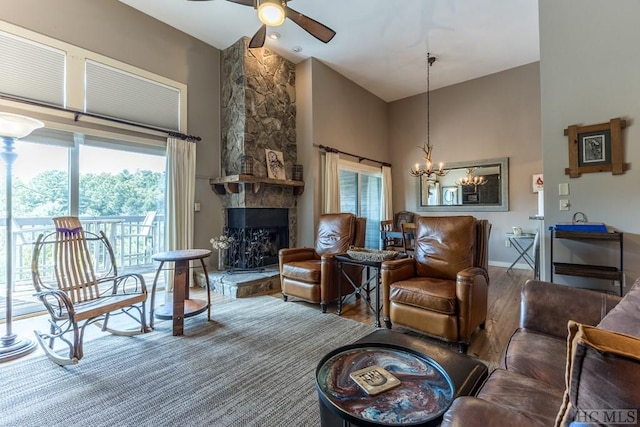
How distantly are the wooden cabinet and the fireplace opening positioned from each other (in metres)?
3.72

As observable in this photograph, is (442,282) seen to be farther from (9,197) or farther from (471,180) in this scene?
(471,180)

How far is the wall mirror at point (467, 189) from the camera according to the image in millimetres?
5590

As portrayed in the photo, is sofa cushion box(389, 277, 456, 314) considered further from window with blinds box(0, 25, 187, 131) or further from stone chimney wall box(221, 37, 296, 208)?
window with blinds box(0, 25, 187, 131)

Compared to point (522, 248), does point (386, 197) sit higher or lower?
higher

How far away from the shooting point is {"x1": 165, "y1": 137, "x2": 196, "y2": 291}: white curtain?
4031 mm

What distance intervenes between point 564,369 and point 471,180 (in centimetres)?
527

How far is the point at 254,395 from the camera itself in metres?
1.81

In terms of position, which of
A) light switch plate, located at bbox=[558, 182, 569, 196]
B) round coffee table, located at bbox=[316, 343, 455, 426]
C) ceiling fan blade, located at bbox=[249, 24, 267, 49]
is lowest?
round coffee table, located at bbox=[316, 343, 455, 426]

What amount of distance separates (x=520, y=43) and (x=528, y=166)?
210cm

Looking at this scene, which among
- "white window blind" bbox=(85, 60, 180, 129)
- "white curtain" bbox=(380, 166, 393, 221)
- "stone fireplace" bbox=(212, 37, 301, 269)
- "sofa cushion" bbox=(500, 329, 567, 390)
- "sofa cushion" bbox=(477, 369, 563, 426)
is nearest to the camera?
"sofa cushion" bbox=(477, 369, 563, 426)

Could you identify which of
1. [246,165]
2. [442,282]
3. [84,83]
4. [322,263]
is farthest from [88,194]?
[442,282]

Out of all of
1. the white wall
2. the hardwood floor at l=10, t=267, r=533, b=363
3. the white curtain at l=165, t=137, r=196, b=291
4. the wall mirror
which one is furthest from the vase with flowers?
the wall mirror

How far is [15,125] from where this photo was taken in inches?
92.0

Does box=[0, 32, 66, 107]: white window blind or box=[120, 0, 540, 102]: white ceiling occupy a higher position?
box=[120, 0, 540, 102]: white ceiling
